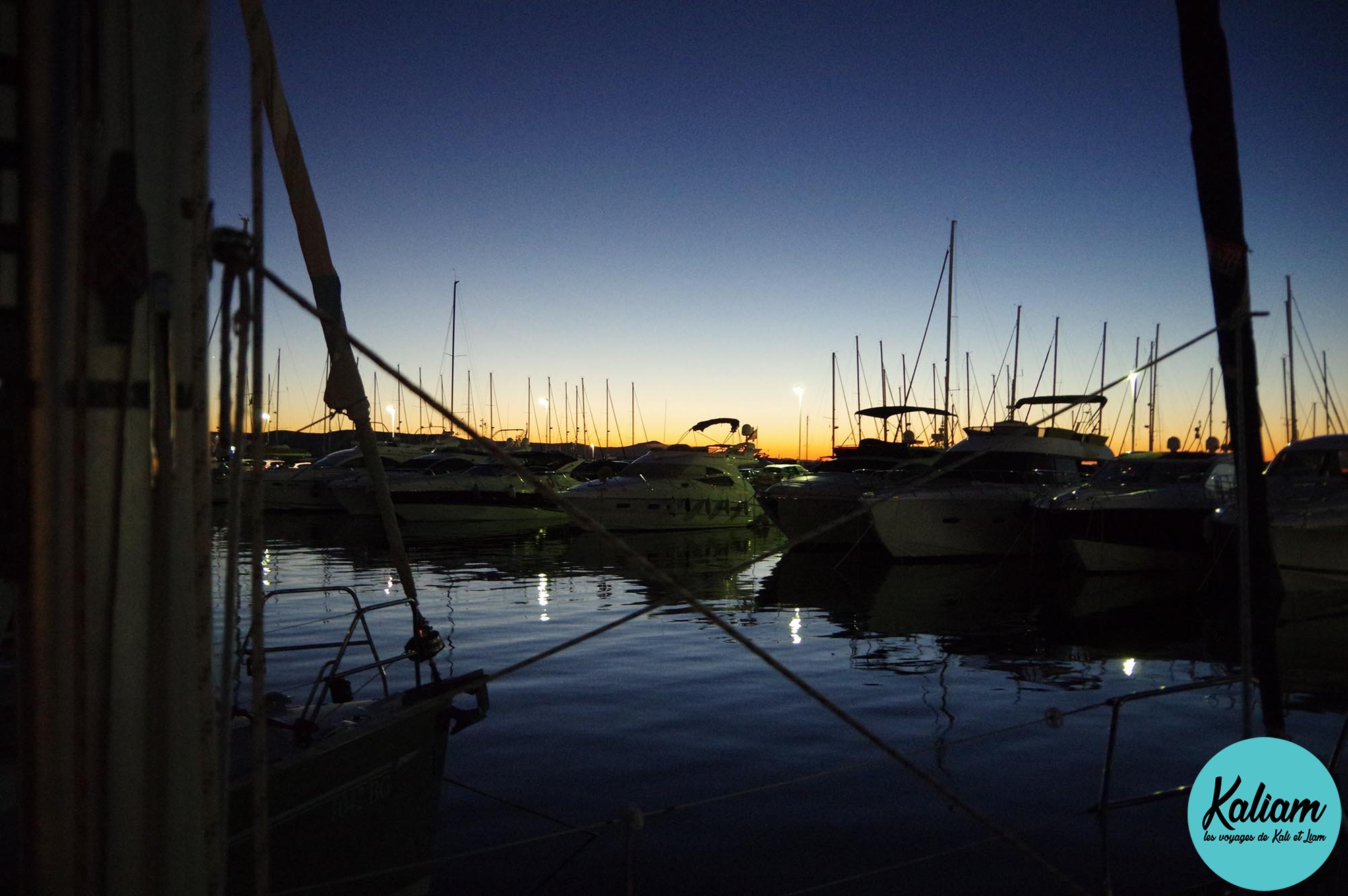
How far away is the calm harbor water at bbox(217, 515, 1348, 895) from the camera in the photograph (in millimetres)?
5570

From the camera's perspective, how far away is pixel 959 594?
17.7 m

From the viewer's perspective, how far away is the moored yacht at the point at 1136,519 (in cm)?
1939

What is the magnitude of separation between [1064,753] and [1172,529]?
14.1m

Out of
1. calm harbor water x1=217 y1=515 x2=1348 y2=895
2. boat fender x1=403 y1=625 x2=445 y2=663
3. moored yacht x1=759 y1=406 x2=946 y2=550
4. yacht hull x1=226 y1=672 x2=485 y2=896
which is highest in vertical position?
moored yacht x1=759 y1=406 x2=946 y2=550

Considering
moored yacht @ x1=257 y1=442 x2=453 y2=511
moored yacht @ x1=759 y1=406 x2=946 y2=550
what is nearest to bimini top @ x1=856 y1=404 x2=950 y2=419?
moored yacht @ x1=759 y1=406 x2=946 y2=550

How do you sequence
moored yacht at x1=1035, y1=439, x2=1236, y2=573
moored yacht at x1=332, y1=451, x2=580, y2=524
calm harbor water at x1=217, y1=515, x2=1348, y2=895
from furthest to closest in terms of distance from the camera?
moored yacht at x1=332, y1=451, x2=580, y2=524 → moored yacht at x1=1035, y1=439, x2=1236, y2=573 → calm harbor water at x1=217, y1=515, x2=1348, y2=895

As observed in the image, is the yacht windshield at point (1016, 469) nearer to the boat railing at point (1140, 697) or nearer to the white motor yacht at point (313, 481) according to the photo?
the boat railing at point (1140, 697)

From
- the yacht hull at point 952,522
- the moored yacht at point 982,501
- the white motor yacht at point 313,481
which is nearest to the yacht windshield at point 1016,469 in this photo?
the moored yacht at point 982,501

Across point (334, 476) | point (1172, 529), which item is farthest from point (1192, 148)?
point (334, 476)

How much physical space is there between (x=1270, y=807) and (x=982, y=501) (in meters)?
18.7

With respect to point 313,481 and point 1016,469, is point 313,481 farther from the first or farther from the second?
point 1016,469

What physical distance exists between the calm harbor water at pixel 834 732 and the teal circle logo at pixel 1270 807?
0.79 metres

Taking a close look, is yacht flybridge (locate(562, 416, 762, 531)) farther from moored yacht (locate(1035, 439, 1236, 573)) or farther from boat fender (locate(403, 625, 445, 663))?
boat fender (locate(403, 625, 445, 663))

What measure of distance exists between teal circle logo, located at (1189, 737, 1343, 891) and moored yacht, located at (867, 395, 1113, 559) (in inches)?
679
